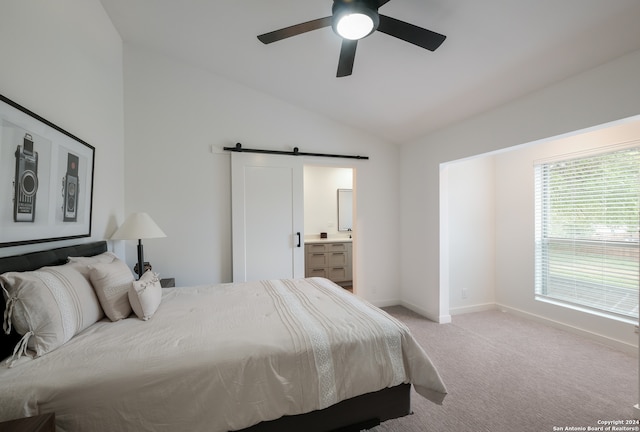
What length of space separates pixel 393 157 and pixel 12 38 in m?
3.79

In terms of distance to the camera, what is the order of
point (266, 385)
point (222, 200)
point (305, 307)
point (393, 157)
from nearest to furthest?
point (266, 385) < point (305, 307) < point (222, 200) < point (393, 157)

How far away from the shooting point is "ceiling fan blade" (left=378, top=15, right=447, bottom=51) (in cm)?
150

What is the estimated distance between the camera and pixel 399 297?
4.04m

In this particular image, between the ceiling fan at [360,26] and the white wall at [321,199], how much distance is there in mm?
3624

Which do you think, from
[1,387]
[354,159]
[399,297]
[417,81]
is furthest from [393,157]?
[1,387]

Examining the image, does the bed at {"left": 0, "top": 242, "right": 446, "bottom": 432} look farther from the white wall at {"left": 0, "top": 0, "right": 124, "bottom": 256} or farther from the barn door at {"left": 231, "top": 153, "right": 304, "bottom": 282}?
the barn door at {"left": 231, "top": 153, "right": 304, "bottom": 282}

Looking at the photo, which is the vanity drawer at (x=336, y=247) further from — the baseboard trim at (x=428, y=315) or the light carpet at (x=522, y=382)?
the light carpet at (x=522, y=382)

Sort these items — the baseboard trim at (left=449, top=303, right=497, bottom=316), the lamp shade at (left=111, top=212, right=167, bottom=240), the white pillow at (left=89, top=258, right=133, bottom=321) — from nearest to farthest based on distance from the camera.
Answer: the white pillow at (left=89, top=258, right=133, bottom=321)
the lamp shade at (left=111, top=212, right=167, bottom=240)
the baseboard trim at (left=449, top=303, right=497, bottom=316)

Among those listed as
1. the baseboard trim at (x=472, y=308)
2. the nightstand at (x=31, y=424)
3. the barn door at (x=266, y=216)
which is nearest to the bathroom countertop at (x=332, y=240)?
the barn door at (x=266, y=216)

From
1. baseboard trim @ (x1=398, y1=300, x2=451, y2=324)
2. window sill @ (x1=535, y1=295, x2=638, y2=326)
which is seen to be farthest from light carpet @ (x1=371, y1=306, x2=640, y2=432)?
window sill @ (x1=535, y1=295, x2=638, y2=326)

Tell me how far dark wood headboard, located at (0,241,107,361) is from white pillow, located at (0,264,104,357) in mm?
51

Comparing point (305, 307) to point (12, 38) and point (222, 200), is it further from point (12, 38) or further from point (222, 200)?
point (12, 38)

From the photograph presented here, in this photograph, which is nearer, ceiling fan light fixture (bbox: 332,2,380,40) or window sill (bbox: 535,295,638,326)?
ceiling fan light fixture (bbox: 332,2,380,40)

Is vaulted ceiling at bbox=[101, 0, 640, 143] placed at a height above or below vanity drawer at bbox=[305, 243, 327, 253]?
above
